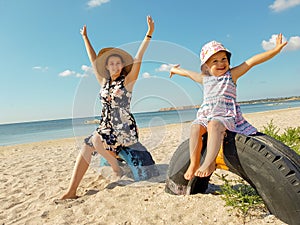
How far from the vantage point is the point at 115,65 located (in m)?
3.95

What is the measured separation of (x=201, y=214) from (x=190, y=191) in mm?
489

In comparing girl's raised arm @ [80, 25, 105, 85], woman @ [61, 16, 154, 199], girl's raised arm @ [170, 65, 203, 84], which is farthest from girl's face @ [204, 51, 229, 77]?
girl's raised arm @ [80, 25, 105, 85]

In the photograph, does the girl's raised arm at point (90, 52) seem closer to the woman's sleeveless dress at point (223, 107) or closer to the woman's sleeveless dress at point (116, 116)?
the woman's sleeveless dress at point (116, 116)

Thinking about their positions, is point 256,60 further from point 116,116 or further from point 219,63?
point 116,116

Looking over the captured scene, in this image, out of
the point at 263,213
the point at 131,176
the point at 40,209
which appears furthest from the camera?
the point at 131,176

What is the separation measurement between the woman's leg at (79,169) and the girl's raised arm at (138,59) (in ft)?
3.57

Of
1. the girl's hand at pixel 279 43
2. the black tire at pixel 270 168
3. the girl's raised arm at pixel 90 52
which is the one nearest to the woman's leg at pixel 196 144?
the black tire at pixel 270 168

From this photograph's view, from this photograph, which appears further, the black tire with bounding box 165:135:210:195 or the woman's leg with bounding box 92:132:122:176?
the woman's leg with bounding box 92:132:122:176

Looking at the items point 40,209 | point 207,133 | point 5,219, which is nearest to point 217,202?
point 207,133

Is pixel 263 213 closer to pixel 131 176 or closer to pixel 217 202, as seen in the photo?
pixel 217 202

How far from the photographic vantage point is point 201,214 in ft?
8.95

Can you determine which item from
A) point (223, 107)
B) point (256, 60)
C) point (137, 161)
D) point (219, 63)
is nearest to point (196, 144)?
point (223, 107)

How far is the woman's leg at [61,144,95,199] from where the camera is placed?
3717 millimetres

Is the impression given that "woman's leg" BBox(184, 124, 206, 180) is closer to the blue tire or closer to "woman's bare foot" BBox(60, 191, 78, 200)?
the blue tire
